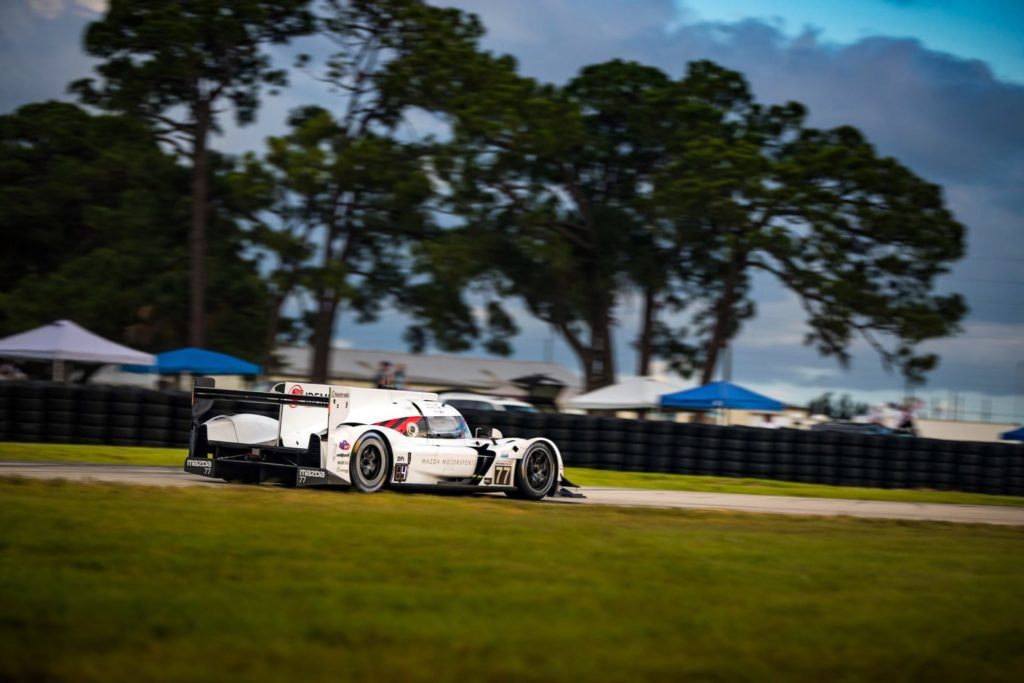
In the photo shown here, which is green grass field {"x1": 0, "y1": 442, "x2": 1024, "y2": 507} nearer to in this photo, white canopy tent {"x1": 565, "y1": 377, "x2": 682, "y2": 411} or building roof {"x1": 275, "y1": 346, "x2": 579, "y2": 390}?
white canopy tent {"x1": 565, "y1": 377, "x2": 682, "y2": 411}

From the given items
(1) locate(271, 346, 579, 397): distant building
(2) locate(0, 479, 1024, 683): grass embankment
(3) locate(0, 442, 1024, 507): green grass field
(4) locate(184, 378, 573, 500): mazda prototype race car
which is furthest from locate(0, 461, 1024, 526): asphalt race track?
(1) locate(271, 346, 579, 397): distant building

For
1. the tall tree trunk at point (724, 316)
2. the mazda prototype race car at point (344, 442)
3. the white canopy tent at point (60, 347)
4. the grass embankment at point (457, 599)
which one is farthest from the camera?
the tall tree trunk at point (724, 316)

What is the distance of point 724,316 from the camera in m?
43.4

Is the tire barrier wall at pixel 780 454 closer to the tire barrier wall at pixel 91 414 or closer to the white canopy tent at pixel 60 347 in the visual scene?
the tire barrier wall at pixel 91 414

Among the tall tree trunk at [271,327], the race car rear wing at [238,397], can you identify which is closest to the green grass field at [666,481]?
the race car rear wing at [238,397]

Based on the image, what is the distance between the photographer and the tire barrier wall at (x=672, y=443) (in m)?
21.3

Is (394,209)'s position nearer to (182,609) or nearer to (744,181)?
(744,181)

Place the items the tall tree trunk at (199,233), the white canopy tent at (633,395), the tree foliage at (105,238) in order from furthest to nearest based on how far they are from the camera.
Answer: the tree foliage at (105,238) → the tall tree trunk at (199,233) → the white canopy tent at (633,395)

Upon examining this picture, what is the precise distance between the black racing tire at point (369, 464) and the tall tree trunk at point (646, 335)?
103ft

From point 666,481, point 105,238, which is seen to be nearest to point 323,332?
point 105,238

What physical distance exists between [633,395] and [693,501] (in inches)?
771

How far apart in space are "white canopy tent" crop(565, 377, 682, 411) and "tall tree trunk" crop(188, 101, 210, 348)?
12.8 metres

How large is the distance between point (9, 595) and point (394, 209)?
34608mm

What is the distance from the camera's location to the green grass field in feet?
61.1
